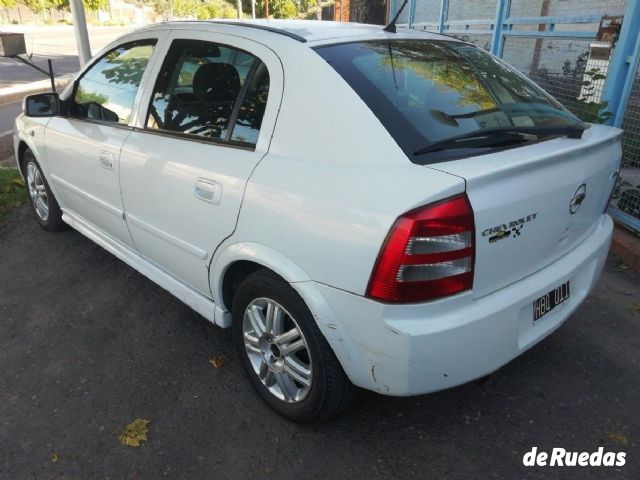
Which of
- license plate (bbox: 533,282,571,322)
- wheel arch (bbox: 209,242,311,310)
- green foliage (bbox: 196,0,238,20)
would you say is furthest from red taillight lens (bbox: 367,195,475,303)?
green foliage (bbox: 196,0,238,20)

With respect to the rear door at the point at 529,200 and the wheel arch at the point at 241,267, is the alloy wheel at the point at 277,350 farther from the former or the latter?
the rear door at the point at 529,200

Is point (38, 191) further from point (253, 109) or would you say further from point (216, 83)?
point (253, 109)

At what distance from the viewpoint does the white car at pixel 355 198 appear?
1.78 metres

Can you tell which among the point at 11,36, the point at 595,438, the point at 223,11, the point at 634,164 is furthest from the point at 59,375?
the point at 223,11

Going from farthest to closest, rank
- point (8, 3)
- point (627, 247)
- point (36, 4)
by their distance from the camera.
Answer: point (36, 4)
point (8, 3)
point (627, 247)

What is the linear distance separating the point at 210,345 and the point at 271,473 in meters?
1.03

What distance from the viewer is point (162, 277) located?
2.95 metres

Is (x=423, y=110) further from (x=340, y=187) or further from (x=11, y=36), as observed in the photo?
(x=11, y=36)

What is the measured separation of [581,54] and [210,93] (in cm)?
441

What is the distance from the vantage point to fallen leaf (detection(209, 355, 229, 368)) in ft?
9.17

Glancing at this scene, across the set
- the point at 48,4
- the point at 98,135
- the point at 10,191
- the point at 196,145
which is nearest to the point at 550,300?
the point at 196,145

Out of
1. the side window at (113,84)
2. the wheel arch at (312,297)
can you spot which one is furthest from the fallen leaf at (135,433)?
the side window at (113,84)

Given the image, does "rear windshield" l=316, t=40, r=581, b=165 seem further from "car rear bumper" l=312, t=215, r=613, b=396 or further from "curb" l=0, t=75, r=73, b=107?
"curb" l=0, t=75, r=73, b=107

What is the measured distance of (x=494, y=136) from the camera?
6.82 feet
